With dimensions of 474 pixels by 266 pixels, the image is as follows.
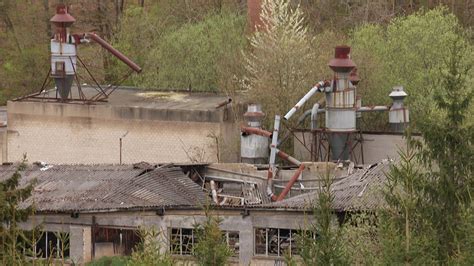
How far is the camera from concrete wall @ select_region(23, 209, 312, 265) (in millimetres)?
32344

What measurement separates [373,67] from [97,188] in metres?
12.6

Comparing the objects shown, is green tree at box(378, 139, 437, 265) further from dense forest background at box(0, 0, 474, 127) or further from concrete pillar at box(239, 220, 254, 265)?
dense forest background at box(0, 0, 474, 127)

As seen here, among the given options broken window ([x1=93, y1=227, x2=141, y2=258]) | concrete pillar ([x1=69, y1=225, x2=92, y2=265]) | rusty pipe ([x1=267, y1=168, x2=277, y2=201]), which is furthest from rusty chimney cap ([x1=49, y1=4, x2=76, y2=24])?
broken window ([x1=93, y1=227, x2=141, y2=258])

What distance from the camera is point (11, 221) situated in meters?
25.6

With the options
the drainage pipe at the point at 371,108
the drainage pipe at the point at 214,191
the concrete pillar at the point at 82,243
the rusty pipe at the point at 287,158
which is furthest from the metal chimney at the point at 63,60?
the concrete pillar at the point at 82,243

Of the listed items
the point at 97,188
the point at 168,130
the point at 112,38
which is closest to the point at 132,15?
the point at 112,38

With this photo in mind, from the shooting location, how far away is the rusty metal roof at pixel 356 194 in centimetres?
3117

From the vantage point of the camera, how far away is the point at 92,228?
33844 mm

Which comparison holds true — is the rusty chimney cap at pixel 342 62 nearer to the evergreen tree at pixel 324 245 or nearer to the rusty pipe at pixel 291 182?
the rusty pipe at pixel 291 182

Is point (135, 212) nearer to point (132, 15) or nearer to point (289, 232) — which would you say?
point (289, 232)

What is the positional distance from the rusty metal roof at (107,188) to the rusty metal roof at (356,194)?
102 inches

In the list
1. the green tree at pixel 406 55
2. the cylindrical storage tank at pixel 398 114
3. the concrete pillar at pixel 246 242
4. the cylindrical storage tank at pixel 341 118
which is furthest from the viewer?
the green tree at pixel 406 55

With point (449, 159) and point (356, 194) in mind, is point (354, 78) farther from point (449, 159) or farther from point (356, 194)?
point (449, 159)

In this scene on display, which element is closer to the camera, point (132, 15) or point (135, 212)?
point (135, 212)
